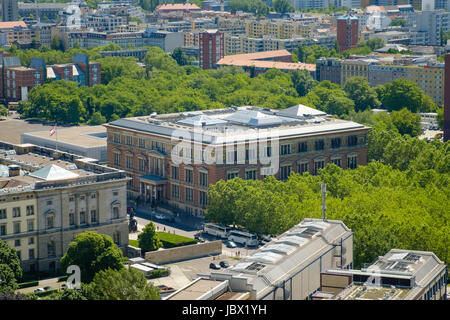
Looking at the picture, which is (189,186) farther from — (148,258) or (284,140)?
(148,258)

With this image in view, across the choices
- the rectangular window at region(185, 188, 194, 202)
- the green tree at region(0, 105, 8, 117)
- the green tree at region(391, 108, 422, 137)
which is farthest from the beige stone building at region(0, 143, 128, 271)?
the green tree at region(0, 105, 8, 117)

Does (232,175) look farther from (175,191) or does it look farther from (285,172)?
(175,191)

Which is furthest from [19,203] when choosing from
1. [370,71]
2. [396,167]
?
[370,71]

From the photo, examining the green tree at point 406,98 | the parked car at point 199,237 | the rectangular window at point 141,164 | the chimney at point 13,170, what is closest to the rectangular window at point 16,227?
the chimney at point 13,170

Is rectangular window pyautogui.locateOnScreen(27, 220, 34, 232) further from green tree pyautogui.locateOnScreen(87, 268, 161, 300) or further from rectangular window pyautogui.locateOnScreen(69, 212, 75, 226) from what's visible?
green tree pyautogui.locateOnScreen(87, 268, 161, 300)

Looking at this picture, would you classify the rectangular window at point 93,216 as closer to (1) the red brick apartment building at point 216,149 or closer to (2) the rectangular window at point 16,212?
(2) the rectangular window at point 16,212

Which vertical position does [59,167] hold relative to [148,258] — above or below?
above
